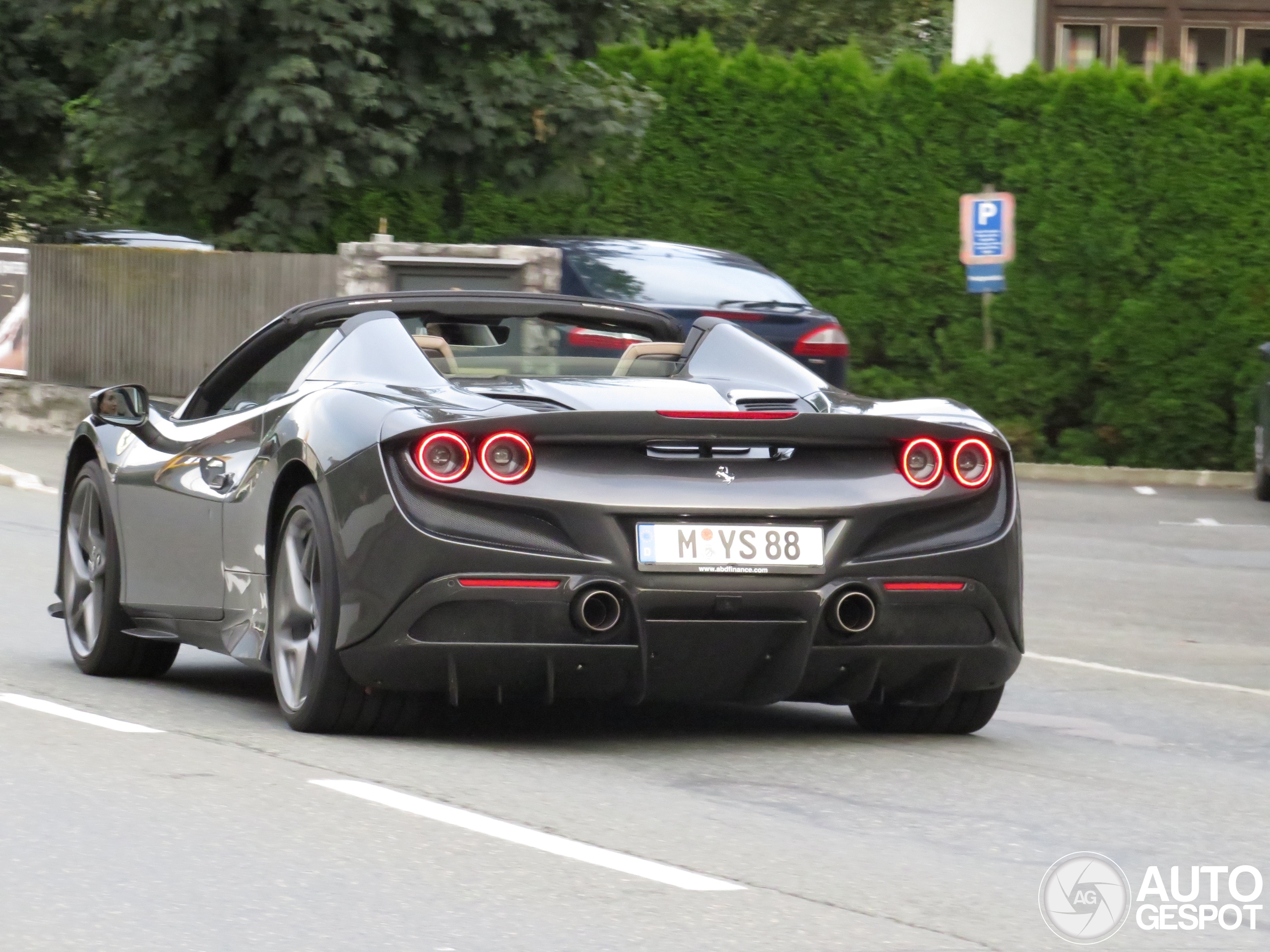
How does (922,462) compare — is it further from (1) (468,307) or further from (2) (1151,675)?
(2) (1151,675)

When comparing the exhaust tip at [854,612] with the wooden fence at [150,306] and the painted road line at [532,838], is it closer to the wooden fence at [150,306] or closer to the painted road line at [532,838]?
the painted road line at [532,838]

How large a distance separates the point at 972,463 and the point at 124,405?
9.79 ft

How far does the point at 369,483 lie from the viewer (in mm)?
6410

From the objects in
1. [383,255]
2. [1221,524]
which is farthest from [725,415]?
[383,255]

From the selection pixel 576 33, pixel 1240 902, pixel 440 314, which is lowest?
pixel 1240 902

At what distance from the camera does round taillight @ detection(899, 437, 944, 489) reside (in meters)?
6.61

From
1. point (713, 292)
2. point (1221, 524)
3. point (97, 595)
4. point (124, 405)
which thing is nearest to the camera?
point (124, 405)

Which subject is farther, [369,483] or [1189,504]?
[1189,504]

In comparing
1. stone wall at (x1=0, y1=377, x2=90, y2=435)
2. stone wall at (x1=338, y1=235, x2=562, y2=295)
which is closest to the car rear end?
stone wall at (x1=338, y1=235, x2=562, y2=295)

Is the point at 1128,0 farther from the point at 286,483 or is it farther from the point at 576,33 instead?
the point at 286,483

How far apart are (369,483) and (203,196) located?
17081 mm

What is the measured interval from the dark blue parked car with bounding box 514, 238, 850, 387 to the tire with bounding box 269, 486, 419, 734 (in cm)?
1025

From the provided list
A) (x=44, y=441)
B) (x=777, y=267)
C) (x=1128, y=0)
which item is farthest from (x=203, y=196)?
(x=1128, y=0)

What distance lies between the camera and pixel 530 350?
7.59m
